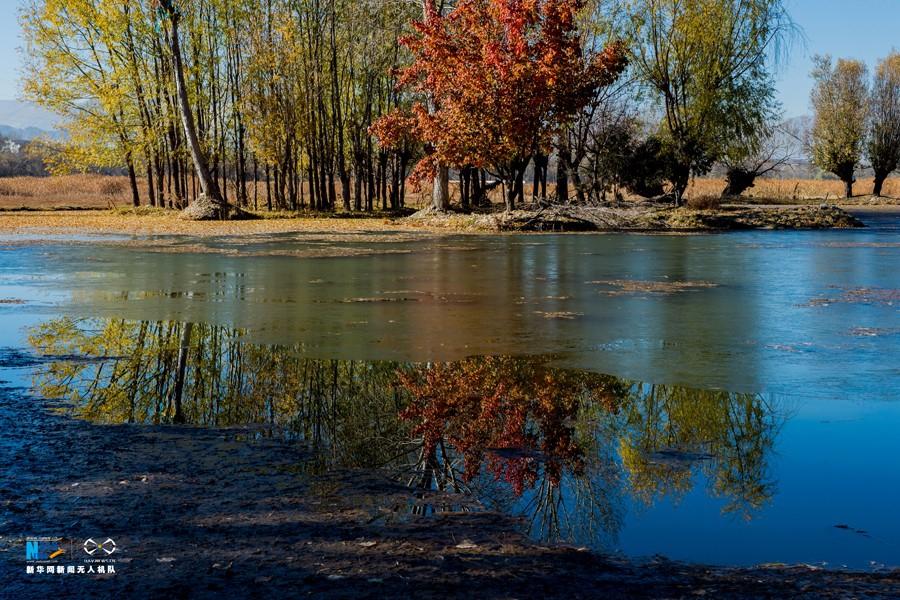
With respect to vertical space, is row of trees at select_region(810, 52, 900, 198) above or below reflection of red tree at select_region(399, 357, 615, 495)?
above

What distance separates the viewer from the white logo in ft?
12.8

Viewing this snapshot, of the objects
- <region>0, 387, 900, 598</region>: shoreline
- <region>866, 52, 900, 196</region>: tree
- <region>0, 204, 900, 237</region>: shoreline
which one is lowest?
<region>0, 387, 900, 598</region>: shoreline

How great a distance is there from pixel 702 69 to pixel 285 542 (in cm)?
4173

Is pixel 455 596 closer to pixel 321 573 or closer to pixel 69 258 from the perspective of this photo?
pixel 321 573

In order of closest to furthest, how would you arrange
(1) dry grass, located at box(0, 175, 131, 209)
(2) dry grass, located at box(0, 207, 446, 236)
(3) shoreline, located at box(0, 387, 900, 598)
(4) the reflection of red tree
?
(3) shoreline, located at box(0, 387, 900, 598) < (4) the reflection of red tree < (2) dry grass, located at box(0, 207, 446, 236) < (1) dry grass, located at box(0, 175, 131, 209)

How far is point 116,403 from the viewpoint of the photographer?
672cm

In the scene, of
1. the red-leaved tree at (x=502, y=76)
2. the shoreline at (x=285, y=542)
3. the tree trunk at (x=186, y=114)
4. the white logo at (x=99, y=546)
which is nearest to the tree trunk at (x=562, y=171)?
the red-leaved tree at (x=502, y=76)

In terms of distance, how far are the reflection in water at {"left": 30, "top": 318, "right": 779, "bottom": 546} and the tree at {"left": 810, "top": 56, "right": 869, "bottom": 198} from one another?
6540 cm

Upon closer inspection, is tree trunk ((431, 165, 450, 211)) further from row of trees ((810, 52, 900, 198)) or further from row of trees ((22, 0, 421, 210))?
row of trees ((810, 52, 900, 198))

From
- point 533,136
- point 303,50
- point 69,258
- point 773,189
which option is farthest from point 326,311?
point 773,189

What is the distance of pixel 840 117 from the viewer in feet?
215

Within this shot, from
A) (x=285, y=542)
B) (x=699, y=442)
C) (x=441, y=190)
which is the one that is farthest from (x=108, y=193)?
(x=285, y=542)

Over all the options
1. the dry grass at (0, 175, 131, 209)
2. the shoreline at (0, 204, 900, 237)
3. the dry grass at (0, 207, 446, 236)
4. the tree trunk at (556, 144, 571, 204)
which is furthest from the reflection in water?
the dry grass at (0, 175, 131, 209)

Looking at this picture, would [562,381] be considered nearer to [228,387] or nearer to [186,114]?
[228,387]
